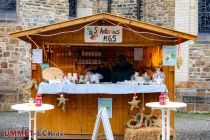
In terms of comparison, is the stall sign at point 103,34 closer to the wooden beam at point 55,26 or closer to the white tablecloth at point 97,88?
the wooden beam at point 55,26

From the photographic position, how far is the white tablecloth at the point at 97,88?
1158 centimetres

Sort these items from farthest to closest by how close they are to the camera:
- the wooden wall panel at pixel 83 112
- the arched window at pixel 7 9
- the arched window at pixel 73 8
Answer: the arched window at pixel 73 8 < the arched window at pixel 7 9 < the wooden wall panel at pixel 83 112

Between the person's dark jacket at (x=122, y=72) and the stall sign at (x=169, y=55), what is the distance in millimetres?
914

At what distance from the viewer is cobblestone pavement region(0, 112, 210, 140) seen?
13867 millimetres

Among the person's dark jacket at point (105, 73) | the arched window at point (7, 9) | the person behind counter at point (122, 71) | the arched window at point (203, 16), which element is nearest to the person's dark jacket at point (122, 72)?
the person behind counter at point (122, 71)

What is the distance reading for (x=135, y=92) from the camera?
11.6 m

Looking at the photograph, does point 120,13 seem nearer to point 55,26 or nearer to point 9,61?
point 9,61

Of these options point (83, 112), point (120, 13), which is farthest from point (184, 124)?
point (120, 13)

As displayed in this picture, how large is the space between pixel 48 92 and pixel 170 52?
10.1 feet

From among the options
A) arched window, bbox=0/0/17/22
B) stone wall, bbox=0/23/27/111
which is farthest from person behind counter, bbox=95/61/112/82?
arched window, bbox=0/0/17/22

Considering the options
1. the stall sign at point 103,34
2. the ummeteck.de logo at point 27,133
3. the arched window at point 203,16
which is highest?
the arched window at point 203,16

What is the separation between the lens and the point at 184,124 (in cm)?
1577

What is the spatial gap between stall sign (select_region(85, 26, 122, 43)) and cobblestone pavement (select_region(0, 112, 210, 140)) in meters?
3.49

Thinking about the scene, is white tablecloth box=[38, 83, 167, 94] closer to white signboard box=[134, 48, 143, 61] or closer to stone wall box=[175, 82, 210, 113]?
white signboard box=[134, 48, 143, 61]
